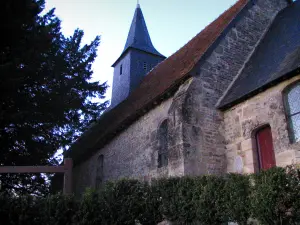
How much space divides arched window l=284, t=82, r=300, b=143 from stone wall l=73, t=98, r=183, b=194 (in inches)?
110

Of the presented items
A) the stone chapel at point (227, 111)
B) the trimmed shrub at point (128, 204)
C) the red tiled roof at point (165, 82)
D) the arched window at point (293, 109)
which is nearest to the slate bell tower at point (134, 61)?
the red tiled roof at point (165, 82)

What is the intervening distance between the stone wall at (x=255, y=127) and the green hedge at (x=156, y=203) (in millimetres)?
1297

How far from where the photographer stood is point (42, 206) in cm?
721

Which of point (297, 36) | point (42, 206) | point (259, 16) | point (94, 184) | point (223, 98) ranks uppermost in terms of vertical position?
point (259, 16)

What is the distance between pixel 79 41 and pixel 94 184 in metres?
5.94

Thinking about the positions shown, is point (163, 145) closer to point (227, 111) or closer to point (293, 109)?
point (227, 111)

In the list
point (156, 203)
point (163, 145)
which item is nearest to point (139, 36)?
point (163, 145)

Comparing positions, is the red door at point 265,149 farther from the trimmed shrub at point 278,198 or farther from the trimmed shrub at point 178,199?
the trimmed shrub at point 278,198

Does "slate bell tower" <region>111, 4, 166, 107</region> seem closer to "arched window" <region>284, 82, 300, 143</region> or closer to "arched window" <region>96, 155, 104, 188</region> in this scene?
"arched window" <region>96, 155, 104, 188</region>

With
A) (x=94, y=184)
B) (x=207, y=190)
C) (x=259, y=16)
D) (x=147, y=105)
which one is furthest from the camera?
(x=94, y=184)

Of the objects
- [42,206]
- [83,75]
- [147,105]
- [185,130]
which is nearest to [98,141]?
[83,75]

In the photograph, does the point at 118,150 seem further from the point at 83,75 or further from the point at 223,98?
the point at 223,98

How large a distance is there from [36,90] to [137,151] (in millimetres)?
3971

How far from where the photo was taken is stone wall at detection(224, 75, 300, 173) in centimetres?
802
